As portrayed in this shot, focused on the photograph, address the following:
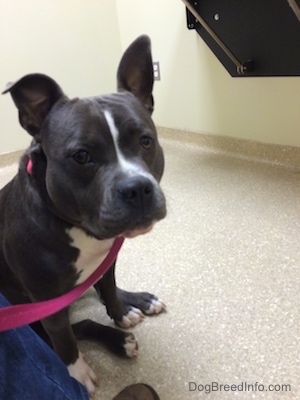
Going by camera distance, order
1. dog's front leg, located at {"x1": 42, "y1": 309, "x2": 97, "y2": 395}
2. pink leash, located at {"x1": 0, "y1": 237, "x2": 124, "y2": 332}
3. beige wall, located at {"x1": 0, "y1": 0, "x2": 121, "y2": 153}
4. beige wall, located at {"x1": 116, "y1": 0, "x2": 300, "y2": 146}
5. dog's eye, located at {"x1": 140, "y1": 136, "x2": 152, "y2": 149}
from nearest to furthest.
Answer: pink leash, located at {"x1": 0, "y1": 237, "x2": 124, "y2": 332}, dog's eye, located at {"x1": 140, "y1": 136, "x2": 152, "y2": 149}, dog's front leg, located at {"x1": 42, "y1": 309, "x2": 97, "y2": 395}, beige wall, located at {"x1": 116, "y1": 0, "x2": 300, "y2": 146}, beige wall, located at {"x1": 0, "y1": 0, "x2": 121, "y2": 153}

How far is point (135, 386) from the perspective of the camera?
952mm

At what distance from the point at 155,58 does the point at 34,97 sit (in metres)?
2.04

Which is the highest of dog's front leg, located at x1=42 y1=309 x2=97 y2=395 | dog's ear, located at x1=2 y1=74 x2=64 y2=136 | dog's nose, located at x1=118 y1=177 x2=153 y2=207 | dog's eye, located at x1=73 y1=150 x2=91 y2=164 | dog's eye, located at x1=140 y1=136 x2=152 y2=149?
dog's ear, located at x1=2 y1=74 x2=64 y2=136

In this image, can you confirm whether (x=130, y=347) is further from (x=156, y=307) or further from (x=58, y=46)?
(x=58, y=46)

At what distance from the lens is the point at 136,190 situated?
73 centimetres

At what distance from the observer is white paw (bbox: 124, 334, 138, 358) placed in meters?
1.06

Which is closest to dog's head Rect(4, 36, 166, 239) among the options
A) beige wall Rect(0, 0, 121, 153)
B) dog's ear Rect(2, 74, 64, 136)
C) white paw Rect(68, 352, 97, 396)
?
dog's ear Rect(2, 74, 64, 136)

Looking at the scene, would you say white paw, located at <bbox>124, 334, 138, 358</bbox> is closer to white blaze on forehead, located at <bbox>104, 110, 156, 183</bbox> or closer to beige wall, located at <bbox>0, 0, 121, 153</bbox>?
white blaze on forehead, located at <bbox>104, 110, 156, 183</bbox>

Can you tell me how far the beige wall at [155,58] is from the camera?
214 cm

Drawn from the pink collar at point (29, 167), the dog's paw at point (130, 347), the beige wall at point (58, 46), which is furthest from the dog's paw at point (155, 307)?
the beige wall at point (58, 46)

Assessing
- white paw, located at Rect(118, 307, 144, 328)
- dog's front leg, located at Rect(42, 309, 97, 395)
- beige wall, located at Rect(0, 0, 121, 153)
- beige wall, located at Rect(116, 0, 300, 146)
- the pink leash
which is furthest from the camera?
beige wall, located at Rect(0, 0, 121, 153)

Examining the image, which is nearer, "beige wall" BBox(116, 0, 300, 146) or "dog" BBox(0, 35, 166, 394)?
"dog" BBox(0, 35, 166, 394)

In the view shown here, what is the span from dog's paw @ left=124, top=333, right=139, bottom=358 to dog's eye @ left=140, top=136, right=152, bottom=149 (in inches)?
21.8

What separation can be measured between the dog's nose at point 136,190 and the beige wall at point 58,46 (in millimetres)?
2235
